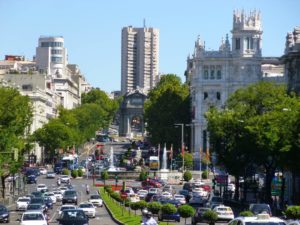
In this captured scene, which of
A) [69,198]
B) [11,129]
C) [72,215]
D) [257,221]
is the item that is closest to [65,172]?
[11,129]

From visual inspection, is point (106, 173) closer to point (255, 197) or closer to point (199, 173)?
point (199, 173)

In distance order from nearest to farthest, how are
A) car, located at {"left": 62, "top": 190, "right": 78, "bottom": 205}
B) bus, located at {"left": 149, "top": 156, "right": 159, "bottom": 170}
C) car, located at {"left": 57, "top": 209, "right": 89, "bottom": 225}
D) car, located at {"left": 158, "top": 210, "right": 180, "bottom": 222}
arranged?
car, located at {"left": 57, "top": 209, "right": 89, "bottom": 225}
car, located at {"left": 158, "top": 210, "right": 180, "bottom": 222}
car, located at {"left": 62, "top": 190, "right": 78, "bottom": 205}
bus, located at {"left": 149, "top": 156, "right": 159, "bottom": 170}

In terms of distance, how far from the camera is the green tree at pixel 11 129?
4252 inches

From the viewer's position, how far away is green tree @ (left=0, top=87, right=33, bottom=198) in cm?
10800

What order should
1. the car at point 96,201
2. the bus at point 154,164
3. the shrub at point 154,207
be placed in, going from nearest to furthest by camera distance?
the shrub at point 154,207, the car at point 96,201, the bus at point 154,164

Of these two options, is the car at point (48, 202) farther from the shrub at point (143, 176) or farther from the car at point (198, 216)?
the shrub at point (143, 176)

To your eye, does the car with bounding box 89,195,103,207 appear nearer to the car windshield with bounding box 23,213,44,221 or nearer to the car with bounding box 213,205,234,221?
the car with bounding box 213,205,234,221

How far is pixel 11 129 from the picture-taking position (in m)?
112

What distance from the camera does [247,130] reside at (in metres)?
108

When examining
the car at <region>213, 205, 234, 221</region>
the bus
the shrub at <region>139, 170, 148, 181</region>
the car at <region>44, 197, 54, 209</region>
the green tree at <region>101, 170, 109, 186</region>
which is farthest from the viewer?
the bus

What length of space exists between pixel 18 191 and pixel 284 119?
3539 centimetres

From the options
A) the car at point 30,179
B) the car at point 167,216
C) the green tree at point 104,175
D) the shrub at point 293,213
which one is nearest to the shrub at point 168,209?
the car at point 167,216

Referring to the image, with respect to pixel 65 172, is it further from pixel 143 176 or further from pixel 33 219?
pixel 33 219

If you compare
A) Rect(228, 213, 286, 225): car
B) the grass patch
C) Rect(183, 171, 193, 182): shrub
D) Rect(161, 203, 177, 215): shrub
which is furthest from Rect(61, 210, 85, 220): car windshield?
Rect(183, 171, 193, 182): shrub
